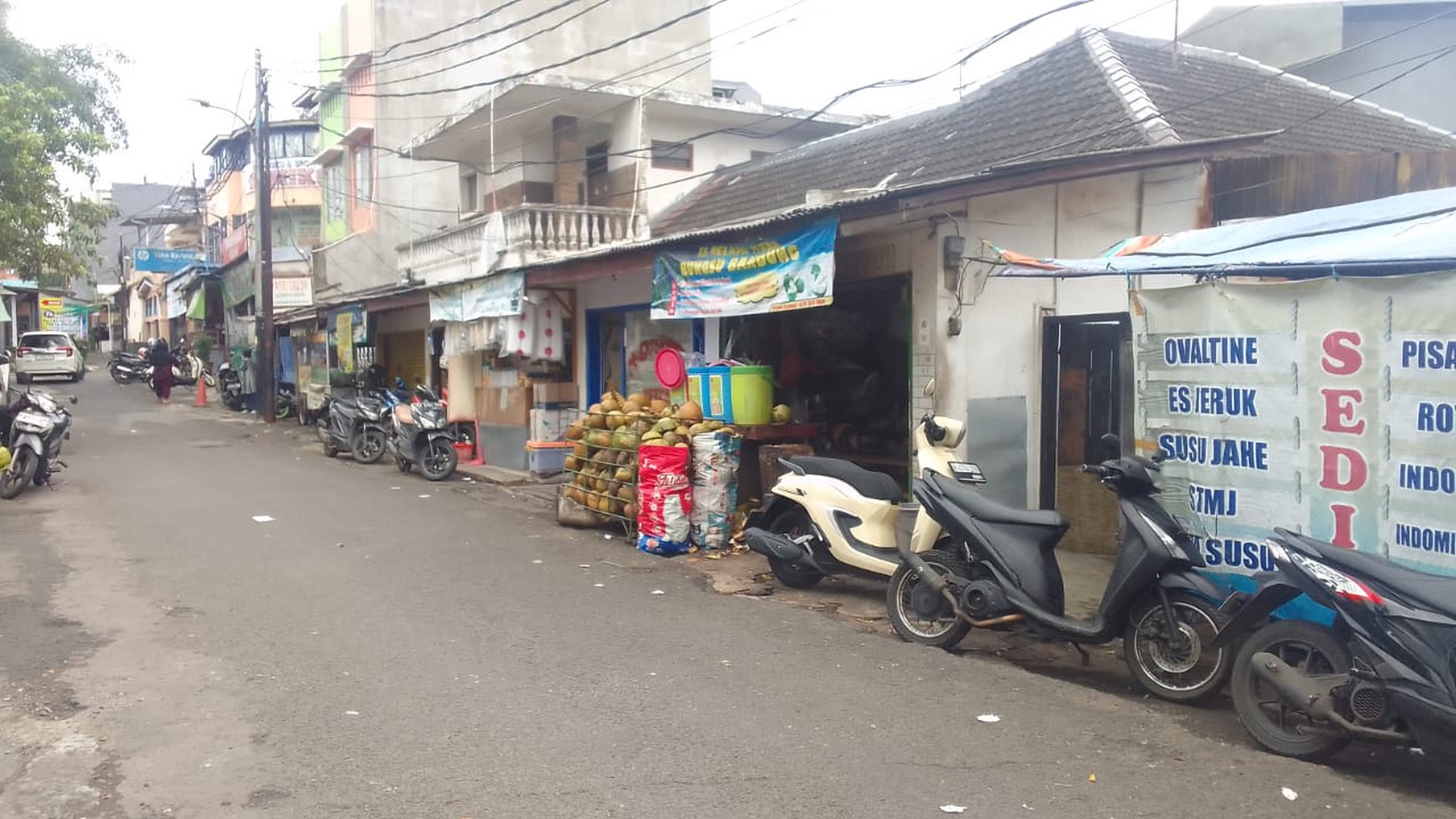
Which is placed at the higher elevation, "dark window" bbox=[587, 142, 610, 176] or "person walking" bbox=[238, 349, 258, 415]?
"dark window" bbox=[587, 142, 610, 176]

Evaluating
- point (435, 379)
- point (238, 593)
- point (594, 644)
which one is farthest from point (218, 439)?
point (594, 644)

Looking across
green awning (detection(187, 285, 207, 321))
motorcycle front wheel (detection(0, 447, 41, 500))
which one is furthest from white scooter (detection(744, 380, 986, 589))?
green awning (detection(187, 285, 207, 321))

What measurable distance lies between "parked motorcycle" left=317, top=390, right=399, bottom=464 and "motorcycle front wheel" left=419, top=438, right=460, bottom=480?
1760 mm

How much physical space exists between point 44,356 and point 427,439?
2432 centimetres

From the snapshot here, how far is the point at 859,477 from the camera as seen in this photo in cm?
760

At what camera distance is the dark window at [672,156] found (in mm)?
16031

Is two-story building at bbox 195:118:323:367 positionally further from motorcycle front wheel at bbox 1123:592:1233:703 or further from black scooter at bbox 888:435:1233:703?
motorcycle front wheel at bbox 1123:592:1233:703

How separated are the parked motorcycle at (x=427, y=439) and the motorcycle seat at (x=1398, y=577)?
11817 mm

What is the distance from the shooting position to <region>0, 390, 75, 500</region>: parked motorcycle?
11578 millimetres

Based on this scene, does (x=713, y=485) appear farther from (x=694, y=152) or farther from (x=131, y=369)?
(x=131, y=369)

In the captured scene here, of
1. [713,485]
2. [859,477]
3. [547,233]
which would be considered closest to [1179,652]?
[859,477]

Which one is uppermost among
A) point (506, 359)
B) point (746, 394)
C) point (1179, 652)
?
point (506, 359)

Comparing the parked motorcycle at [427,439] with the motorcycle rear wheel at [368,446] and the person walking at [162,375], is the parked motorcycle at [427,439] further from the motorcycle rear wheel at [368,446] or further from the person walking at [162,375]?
the person walking at [162,375]

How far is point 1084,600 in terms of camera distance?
23.7 feet
